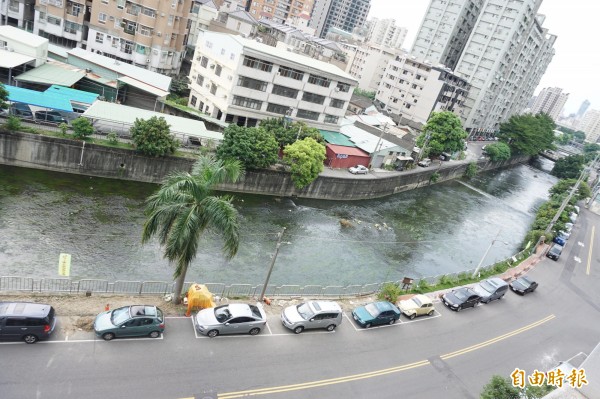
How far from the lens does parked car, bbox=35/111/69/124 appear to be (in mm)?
38062

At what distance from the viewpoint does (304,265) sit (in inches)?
1411

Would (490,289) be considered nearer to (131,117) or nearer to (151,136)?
(151,136)

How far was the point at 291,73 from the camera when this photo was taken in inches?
2221

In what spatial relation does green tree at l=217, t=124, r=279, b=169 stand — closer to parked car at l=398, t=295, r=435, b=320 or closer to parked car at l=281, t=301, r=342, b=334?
parked car at l=281, t=301, r=342, b=334

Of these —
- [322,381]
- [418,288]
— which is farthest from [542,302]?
[322,381]

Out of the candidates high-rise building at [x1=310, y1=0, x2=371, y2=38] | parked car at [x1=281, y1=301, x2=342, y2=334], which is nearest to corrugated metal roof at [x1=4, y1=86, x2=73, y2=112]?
parked car at [x1=281, y1=301, x2=342, y2=334]

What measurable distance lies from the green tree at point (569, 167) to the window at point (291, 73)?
87.4m

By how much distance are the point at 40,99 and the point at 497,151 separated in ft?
294

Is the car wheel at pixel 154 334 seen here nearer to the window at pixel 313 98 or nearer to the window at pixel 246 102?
the window at pixel 246 102

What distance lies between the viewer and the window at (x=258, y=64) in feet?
171

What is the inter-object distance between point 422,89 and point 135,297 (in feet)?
301

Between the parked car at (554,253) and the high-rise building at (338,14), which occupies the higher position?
the high-rise building at (338,14)

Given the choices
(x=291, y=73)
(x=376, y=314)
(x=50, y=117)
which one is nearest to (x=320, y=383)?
(x=376, y=314)

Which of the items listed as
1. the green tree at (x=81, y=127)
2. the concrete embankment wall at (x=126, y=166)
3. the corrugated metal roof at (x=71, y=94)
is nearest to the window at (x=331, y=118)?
the concrete embankment wall at (x=126, y=166)
